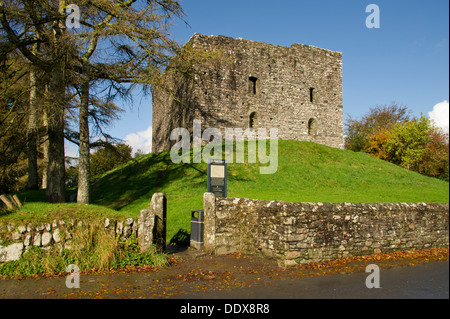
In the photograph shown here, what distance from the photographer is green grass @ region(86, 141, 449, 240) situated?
15562mm

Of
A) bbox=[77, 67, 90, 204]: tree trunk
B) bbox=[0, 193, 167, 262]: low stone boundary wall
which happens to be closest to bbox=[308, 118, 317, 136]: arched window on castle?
bbox=[77, 67, 90, 204]: tree trunk

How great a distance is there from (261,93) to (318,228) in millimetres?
19867

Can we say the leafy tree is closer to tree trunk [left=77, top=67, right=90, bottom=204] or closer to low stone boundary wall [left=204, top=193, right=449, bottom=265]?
low stone boundary wall [left=204, top=193, right=449, bottom=265]

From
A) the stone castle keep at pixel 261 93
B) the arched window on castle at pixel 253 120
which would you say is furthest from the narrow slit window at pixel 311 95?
the arched window on castle at pixel 253 120

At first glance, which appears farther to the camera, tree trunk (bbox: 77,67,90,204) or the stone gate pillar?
tree trunk (bbox: 77,67,90,204)

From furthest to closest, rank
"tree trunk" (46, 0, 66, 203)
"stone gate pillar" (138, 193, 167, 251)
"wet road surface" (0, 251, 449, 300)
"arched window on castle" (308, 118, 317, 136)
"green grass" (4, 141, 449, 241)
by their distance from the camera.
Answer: "arched window on castle" (308, 118, 317, 136), "green grass" (4, 141, 449, 241), "tree trunk" (46, 0, 66, 203), "stone gate pillar" (138, 193, 167, 251), "wet road surface" (0, 251, 449, 300)

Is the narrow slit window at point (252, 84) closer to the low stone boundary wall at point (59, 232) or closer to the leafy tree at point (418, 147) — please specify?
the leafy tree at point (418, 147)

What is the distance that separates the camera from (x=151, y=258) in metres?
7.96

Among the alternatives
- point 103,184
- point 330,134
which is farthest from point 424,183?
point 103,184

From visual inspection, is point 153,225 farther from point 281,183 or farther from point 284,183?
point 284,183

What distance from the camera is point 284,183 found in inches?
714

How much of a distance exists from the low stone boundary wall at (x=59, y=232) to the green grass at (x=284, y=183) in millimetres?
4359

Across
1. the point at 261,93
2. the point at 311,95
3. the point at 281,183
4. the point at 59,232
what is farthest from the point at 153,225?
the point at 311,95

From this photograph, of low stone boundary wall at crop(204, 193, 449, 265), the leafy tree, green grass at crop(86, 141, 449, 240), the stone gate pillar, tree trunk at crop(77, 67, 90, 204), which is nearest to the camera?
low stone boundary wall at crop(204, 193, 449, 265)
